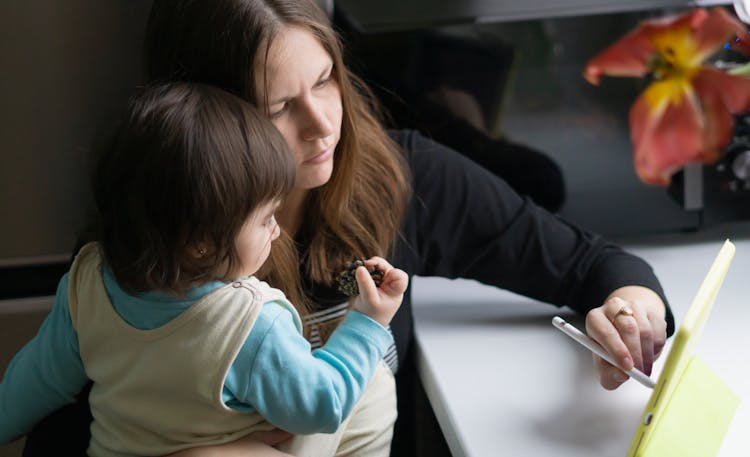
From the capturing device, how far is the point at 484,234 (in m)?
1.15

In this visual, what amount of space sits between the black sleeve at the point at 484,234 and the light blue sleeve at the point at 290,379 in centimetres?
34

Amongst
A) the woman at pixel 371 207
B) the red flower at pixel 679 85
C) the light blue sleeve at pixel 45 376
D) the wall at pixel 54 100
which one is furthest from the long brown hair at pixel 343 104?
the red flower at pixel 679 85

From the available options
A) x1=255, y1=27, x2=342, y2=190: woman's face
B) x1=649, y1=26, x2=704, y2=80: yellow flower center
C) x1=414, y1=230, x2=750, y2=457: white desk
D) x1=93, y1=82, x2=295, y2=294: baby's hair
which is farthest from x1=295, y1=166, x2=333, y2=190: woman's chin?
x1=649, y1=26, x2=704, y2=80: yellow flower center

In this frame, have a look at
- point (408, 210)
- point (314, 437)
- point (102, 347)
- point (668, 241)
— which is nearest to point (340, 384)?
point (314, 437)

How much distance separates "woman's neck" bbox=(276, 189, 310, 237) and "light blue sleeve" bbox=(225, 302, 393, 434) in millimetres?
268

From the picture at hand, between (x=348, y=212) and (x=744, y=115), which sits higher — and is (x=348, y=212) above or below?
below

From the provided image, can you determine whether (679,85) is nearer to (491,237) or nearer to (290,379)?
(491,237)

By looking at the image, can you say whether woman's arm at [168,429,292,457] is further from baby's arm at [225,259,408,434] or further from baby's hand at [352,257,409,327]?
baby's hand at [352,257,409,327]

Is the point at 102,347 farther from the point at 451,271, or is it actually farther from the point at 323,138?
the point at 451,271

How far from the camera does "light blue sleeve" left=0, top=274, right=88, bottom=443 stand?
0.92 m

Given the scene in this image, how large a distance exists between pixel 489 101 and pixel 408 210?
0.19 meters

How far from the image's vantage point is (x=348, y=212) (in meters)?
1.08

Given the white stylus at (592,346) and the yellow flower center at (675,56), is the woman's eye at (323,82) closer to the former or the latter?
the white stylus at (592,346)

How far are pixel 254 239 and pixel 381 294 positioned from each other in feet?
0.45
